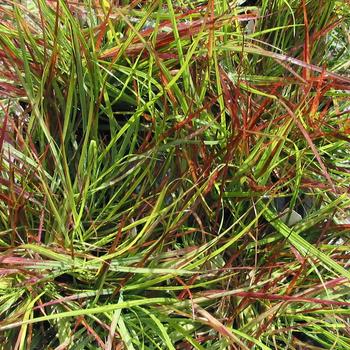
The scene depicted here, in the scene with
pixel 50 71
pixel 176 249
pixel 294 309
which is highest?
pixel 50 71

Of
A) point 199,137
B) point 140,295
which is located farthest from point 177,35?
point 140,295

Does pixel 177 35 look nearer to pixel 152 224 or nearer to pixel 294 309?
pixel 152 224

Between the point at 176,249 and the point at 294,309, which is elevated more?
the point at 176,249

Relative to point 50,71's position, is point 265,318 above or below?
below

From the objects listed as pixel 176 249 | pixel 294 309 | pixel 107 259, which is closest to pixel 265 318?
pixel 294 309

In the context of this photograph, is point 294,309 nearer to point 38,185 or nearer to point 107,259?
point 107,259

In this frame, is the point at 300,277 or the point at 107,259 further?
the point at 300,277

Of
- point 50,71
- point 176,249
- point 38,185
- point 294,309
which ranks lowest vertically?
point 294,309
